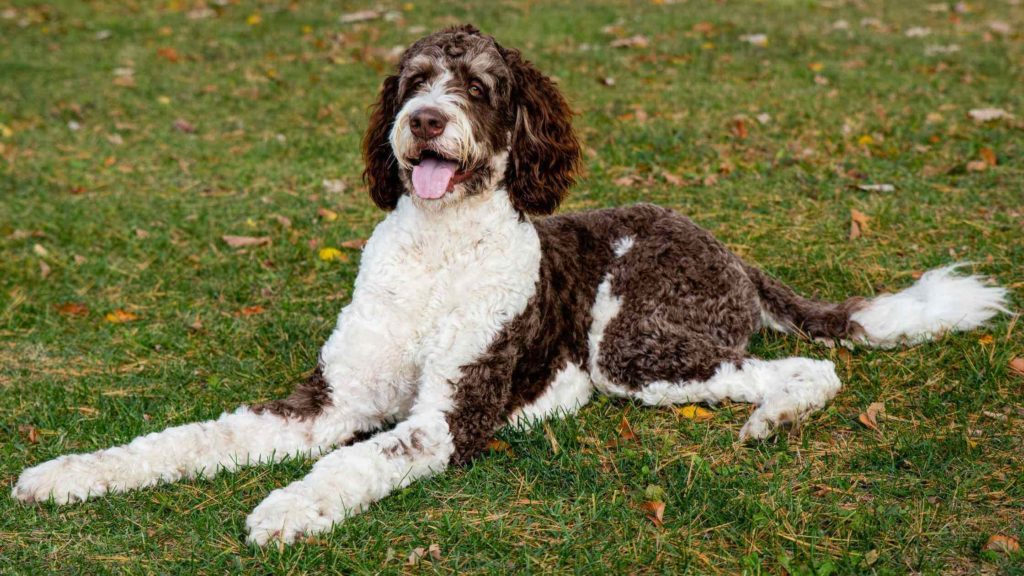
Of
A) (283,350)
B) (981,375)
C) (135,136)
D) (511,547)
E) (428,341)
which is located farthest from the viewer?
(135,136)

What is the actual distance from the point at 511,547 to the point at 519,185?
5.15 feet

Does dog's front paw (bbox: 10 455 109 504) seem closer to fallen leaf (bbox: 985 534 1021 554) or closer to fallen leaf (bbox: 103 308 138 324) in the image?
fallen leaf (bbox: 103 308 138 324)

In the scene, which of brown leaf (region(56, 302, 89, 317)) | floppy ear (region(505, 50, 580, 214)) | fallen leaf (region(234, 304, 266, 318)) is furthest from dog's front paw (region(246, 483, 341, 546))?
brown leaf (region(56, 302, 89, 317))

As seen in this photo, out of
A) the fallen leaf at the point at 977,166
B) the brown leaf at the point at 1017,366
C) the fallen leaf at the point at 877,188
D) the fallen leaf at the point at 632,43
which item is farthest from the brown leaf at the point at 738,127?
the brown leaf at the point at 1017,366

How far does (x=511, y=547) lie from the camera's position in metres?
3.34

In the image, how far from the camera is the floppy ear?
4109 millimetres

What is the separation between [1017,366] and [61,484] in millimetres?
4245

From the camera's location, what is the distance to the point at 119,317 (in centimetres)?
574

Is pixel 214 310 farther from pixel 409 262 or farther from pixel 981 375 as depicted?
pixel 981 375

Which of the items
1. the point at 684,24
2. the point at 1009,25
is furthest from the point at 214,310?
the point at 1009,25

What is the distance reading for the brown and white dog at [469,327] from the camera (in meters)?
3.77

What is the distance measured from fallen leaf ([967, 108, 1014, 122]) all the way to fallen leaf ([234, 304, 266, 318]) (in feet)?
21.2

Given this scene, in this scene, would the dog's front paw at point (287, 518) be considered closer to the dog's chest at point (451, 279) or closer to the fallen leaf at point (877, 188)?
the dog's chest at point (451, 279)

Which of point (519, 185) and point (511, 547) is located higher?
point (519, 185)
